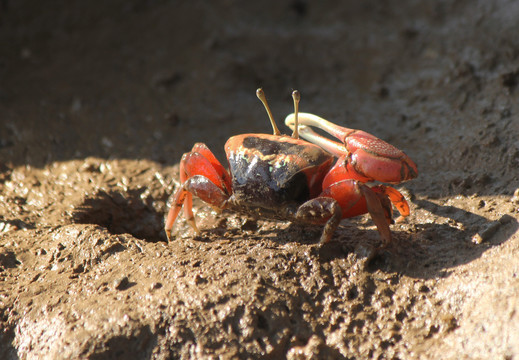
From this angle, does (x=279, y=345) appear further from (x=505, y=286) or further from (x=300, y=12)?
(x=300, y=12)

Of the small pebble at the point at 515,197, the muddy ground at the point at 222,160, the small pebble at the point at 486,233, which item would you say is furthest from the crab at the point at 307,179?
the small pebble at the point at 515,197

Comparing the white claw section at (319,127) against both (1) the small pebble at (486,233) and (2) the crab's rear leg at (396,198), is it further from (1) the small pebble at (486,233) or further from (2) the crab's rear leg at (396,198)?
(1) the small pebble at (486,233)

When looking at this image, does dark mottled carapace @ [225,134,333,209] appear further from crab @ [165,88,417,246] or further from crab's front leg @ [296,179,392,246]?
crab's front leg @ [296,179,392,246]

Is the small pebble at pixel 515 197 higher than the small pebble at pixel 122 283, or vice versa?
the small pebble at pixel 122 283

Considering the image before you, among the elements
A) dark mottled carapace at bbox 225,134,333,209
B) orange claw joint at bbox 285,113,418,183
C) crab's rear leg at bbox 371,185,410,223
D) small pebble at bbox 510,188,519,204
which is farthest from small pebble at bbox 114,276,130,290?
small pebble at bbox 510,188,519,204

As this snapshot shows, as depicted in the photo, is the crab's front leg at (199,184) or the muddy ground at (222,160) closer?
the muddy ground at (222,160)

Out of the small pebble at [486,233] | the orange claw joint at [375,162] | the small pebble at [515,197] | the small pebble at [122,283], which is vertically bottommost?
the small pebble at [486,233]

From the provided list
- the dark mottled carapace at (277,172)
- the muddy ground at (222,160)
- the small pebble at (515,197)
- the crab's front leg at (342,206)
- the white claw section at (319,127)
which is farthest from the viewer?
the white claw section at (319,127)

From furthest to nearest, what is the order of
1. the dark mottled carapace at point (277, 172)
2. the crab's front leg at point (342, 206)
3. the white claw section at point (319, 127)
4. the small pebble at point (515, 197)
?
the white claw section at point (319, 127)
the small pebble at point (515, 197)
the dark mottled carapace at point (277, 172)
the crab's front leg at point (342, 206)
